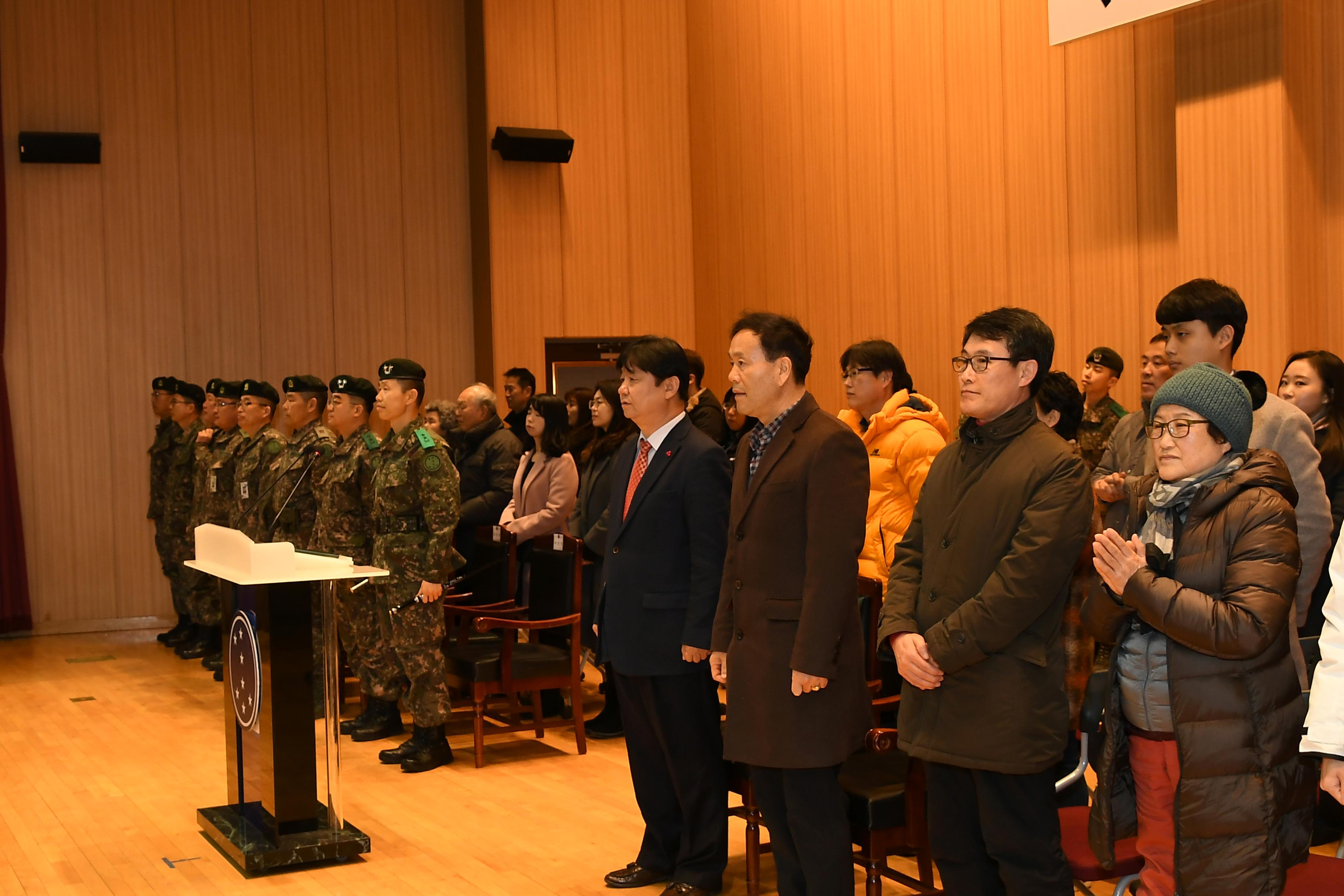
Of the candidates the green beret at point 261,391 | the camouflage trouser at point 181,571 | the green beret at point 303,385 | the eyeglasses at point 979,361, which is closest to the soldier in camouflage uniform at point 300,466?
the green beret at point 303,385

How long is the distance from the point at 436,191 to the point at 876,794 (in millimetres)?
8473

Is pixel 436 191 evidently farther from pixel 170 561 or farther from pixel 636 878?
pixel 636 878

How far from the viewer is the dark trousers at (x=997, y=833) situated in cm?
256

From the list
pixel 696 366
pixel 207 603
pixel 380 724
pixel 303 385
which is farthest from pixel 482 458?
pixel 207 603

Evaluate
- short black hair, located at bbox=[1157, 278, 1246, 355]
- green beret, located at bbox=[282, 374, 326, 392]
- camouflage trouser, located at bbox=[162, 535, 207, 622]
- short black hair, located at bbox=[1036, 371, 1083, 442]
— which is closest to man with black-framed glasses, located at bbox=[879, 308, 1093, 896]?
short black hair, located at bbox=[1157, 278, 1246, 355]

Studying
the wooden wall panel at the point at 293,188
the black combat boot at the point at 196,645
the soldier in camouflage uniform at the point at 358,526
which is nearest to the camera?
the soldier in camouflage uniform at the point at 358,526

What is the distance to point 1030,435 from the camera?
268 cm

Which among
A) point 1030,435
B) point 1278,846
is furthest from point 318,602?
point 1278,846

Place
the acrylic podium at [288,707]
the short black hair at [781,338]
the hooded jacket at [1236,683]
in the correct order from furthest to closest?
the acrylic podium at [288,707] → the short black hair at [781,338] → the hooded jacket at [1236,683]

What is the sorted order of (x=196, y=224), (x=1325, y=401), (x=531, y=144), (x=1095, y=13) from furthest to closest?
(x=196, y=224) → (x=531, y=144) → (x=1095, y=13) → (x=1325, y=401)

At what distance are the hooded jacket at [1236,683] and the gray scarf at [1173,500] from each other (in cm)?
2

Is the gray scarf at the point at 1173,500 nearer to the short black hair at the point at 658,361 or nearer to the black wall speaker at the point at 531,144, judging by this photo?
the short black hair at the point at 658,361

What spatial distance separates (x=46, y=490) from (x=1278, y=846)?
921cm

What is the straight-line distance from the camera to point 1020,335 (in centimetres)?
269
